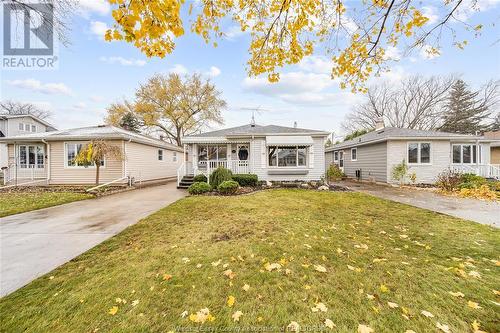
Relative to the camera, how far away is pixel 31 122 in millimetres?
25438

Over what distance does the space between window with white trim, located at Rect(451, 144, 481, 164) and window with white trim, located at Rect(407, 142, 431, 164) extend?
227 cm

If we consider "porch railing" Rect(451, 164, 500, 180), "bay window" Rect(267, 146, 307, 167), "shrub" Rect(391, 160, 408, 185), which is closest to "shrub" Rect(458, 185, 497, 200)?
"shrub" Rect(391, 160, 408, 185)

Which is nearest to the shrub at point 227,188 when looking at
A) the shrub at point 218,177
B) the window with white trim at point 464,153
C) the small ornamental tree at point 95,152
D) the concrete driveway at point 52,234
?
the shrub at point 218,177

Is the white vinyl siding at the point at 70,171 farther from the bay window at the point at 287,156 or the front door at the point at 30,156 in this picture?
the bay window at the point at 287,156

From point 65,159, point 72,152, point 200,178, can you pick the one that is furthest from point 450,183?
point 65,159

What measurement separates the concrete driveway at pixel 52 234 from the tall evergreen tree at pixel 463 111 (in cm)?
3750

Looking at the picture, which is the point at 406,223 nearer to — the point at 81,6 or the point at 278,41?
the point at 278,41

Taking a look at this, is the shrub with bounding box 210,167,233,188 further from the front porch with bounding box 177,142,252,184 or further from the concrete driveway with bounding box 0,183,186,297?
the concrete driveway with bounding box 0,183,186,297

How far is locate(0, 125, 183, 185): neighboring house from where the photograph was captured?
1298cm

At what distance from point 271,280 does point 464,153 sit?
19079 millimetres

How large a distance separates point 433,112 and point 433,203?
2694 cm

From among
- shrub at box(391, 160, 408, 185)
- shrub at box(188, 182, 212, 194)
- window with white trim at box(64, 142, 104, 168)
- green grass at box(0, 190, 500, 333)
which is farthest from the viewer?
shrub at box(391, 160, 408, 185)

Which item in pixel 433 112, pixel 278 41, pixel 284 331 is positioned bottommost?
pixel 284 331

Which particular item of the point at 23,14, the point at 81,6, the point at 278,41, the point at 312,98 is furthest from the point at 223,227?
the point at 312,98
